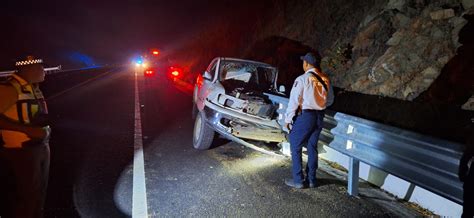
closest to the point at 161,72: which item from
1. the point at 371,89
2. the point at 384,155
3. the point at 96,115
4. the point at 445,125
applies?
the point at 96,115

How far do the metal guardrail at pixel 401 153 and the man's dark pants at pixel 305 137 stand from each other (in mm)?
429

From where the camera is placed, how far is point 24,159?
2.92 m

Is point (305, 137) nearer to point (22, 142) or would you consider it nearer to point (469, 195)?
point (469, 195)

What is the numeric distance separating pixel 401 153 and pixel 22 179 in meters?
3.73

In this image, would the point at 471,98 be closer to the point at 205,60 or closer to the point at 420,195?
the point at 420,195

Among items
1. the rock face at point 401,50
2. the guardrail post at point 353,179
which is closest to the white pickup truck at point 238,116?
the guardrail post at point 353,179

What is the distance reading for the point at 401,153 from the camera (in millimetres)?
3852

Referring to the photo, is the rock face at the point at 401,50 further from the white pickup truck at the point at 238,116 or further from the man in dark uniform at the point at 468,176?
the man in dark uniform at the point at 468,176

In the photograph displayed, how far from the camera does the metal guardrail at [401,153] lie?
3295 millimetres

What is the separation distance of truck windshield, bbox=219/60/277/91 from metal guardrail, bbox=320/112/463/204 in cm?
311

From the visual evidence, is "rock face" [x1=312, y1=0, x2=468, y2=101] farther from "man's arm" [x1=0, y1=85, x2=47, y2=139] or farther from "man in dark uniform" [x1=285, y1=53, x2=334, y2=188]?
"man's arm" [x1=0, y1=85, x2=47, y2=139]

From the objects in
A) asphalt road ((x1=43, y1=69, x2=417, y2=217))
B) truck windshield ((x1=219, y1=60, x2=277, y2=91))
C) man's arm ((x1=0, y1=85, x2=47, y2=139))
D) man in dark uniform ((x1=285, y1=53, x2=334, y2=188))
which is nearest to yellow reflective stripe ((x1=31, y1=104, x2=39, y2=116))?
man's arm ((x1=0, y1=85, x2=47, y2=139))

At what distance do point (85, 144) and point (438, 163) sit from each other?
19.8 feet

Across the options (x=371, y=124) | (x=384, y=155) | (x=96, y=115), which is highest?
(x=371, y=124)
